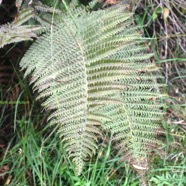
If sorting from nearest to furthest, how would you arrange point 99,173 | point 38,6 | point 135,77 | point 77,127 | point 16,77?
point 77,127 → point 135,77 → point 38,6 → point 99,173 → point 16,77

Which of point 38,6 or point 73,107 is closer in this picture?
point 73,107

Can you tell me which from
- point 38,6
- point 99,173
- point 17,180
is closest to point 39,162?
point 17,180

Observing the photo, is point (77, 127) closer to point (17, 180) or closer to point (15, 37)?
point (15, 37)

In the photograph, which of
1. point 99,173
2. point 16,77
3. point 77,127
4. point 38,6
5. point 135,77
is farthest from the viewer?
point 16,77

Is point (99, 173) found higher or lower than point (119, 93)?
lower

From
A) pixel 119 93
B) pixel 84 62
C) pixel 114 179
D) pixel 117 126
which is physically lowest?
pixel 114 179
